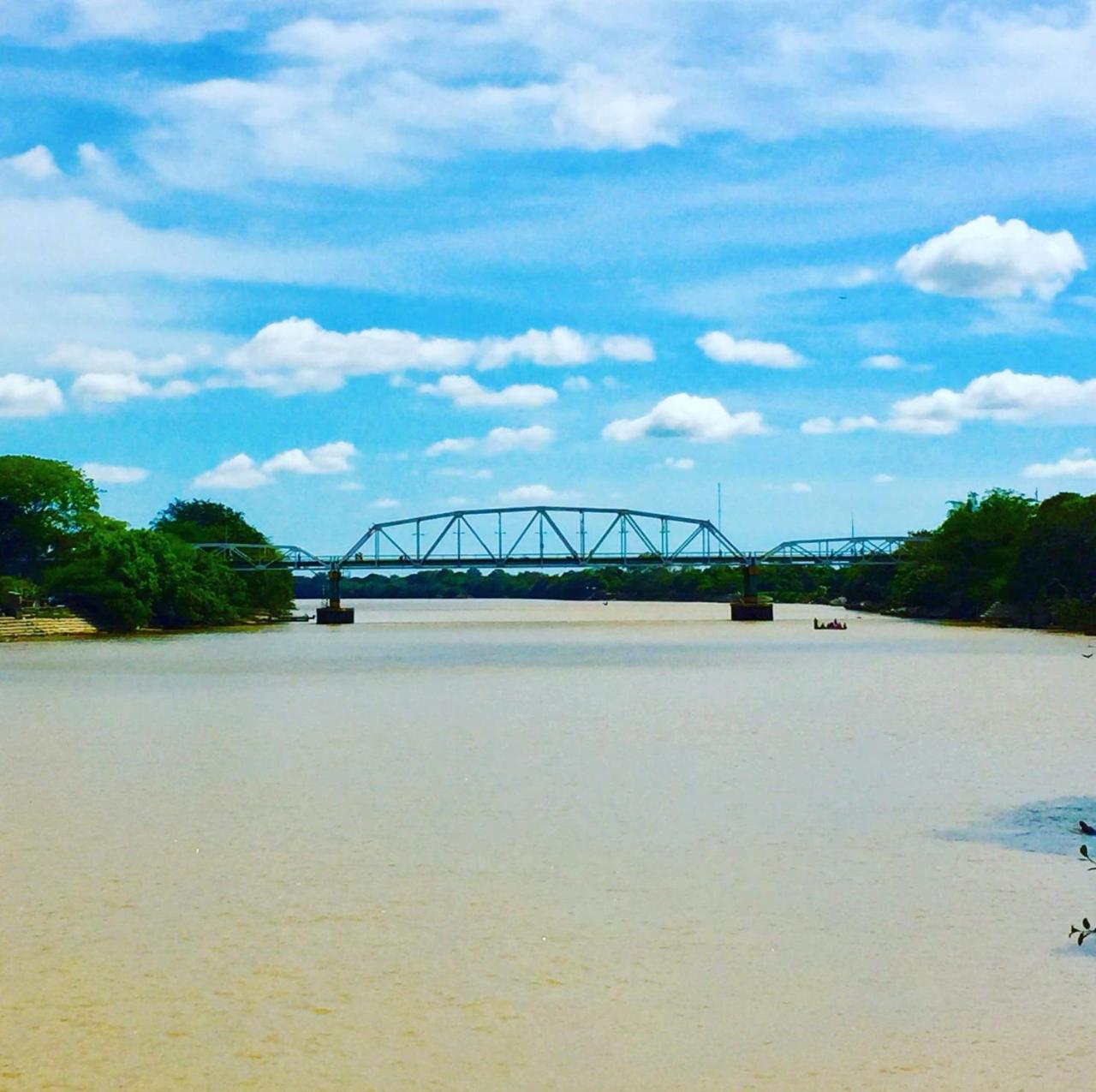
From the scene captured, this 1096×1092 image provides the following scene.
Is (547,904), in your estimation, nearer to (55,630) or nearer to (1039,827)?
(1039,827)

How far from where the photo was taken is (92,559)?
335ft

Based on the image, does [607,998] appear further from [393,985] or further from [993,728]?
[993,728]

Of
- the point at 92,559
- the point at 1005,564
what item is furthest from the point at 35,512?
the point at 1005,564

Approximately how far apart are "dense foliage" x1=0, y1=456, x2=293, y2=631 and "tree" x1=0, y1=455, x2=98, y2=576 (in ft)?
Answer: 0.20

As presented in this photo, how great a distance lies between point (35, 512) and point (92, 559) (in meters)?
10.2

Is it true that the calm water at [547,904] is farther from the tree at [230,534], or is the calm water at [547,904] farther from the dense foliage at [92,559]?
the tree at [230,534]

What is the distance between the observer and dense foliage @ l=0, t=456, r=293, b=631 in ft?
335

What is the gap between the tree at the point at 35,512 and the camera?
356ft

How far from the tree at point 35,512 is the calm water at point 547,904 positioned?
242ft

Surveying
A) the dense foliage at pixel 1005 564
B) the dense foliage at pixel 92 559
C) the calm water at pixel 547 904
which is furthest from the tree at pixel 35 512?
the calm water at pixel 547 904

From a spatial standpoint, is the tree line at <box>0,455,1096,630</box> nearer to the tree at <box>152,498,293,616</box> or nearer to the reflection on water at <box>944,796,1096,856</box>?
the tree at <box>152,498,293,616</box>

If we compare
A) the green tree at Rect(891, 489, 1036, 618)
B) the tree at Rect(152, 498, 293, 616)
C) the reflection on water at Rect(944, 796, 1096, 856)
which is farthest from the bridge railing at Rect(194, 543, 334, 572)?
the reflection on water at Rect(944, 796, 1096, 856)

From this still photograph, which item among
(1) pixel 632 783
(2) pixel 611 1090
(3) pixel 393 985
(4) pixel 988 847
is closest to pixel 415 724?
(1) pixel 632 783

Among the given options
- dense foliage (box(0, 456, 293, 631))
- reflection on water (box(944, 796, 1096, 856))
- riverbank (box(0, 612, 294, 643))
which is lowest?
reflection on water (box(944, 796, 1096, 856))
